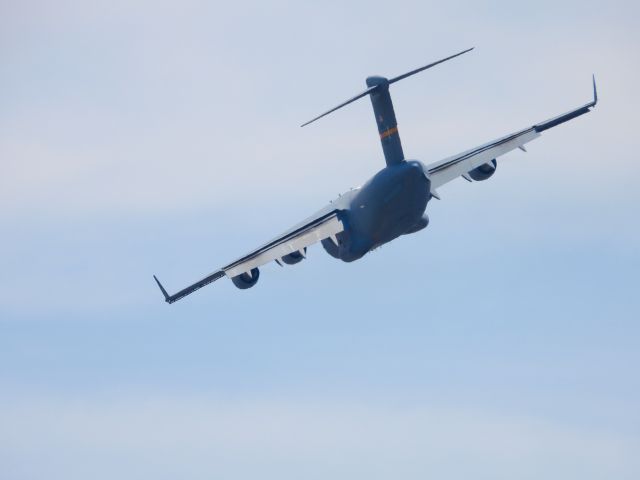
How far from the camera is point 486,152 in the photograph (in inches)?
4705

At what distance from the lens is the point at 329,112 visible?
4186 inches

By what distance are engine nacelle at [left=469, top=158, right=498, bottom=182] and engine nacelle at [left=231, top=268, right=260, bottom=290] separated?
17746 mm

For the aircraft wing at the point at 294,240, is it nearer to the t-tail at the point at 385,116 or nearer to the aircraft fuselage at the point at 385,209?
the aircraft fuselage at the point at 385,209

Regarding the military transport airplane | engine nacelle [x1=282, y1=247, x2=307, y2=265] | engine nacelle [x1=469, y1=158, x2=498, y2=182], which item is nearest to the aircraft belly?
the military transport airplane

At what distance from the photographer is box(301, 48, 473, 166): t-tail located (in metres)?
110

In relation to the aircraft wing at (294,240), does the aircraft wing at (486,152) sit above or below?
above

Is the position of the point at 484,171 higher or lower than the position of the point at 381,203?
higher

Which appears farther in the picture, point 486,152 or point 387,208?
point 486,152

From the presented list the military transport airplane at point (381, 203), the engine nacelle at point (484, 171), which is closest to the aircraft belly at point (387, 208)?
the military transport airplane at point (381, 203)

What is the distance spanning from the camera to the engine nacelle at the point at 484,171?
400 ft

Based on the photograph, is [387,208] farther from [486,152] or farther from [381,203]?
[486,152]

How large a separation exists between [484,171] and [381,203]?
1520cm

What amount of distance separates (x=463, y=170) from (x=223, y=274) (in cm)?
1870

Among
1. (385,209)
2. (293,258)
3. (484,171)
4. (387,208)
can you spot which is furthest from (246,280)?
(484,171)
